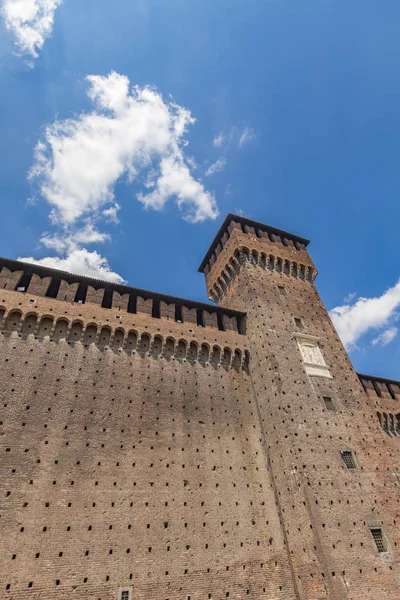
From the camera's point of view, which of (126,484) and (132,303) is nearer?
(126,484)

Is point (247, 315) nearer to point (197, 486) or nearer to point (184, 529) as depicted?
point (197, 486)

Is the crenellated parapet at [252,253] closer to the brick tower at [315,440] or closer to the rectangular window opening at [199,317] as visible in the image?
the brick tower at [315,440]

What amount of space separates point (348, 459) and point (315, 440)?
1463 mm

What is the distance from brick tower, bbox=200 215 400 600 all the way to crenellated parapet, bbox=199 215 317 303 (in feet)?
0.35

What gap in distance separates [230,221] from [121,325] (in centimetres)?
1061

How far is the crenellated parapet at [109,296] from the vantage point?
47.5 ft

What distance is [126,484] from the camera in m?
11.2

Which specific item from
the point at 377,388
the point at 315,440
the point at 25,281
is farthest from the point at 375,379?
the point at 25,281

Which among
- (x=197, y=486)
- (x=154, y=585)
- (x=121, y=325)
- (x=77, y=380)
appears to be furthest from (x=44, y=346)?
(x=154, y=585)

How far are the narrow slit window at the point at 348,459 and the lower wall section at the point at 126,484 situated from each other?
302 cm

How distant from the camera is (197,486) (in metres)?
12.1

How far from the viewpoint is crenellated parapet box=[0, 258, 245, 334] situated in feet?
47.5

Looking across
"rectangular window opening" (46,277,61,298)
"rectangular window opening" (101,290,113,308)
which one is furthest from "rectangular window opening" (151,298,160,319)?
"rectangular window opening" (46,277,61,298)

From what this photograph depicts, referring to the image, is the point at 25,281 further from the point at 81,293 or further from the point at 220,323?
the point at 220,323
